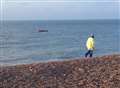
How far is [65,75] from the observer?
59.3 ft

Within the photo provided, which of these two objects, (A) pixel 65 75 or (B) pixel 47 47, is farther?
(B) pixel 47 47

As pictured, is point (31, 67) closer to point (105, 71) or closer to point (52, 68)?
point (52, 68)

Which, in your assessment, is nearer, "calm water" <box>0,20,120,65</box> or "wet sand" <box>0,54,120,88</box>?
"wet sand" <box>0,54,120,88</box>

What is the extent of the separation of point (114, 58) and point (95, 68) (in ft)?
7.55

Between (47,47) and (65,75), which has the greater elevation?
(47,47)

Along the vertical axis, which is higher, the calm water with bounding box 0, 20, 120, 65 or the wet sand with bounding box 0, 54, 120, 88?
the calm water with bounding box 0, 20, 120, 65

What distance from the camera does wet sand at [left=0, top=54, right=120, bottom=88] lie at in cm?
1691

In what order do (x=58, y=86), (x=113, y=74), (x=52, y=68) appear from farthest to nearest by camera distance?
(x=52, y=68) → (x=113, y=74) → (x=58, y=86)

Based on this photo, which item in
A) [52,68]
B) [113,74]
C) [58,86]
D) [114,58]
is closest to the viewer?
[58,86]

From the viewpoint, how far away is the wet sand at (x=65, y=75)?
16.9 m

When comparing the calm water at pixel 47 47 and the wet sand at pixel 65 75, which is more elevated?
the calm water at pixel 47 47

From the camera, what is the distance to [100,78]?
17562 millimetres

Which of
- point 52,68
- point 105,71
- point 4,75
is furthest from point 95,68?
point 4,75

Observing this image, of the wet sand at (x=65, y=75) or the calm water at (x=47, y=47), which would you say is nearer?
the wet sand at (x=65, y=75)
